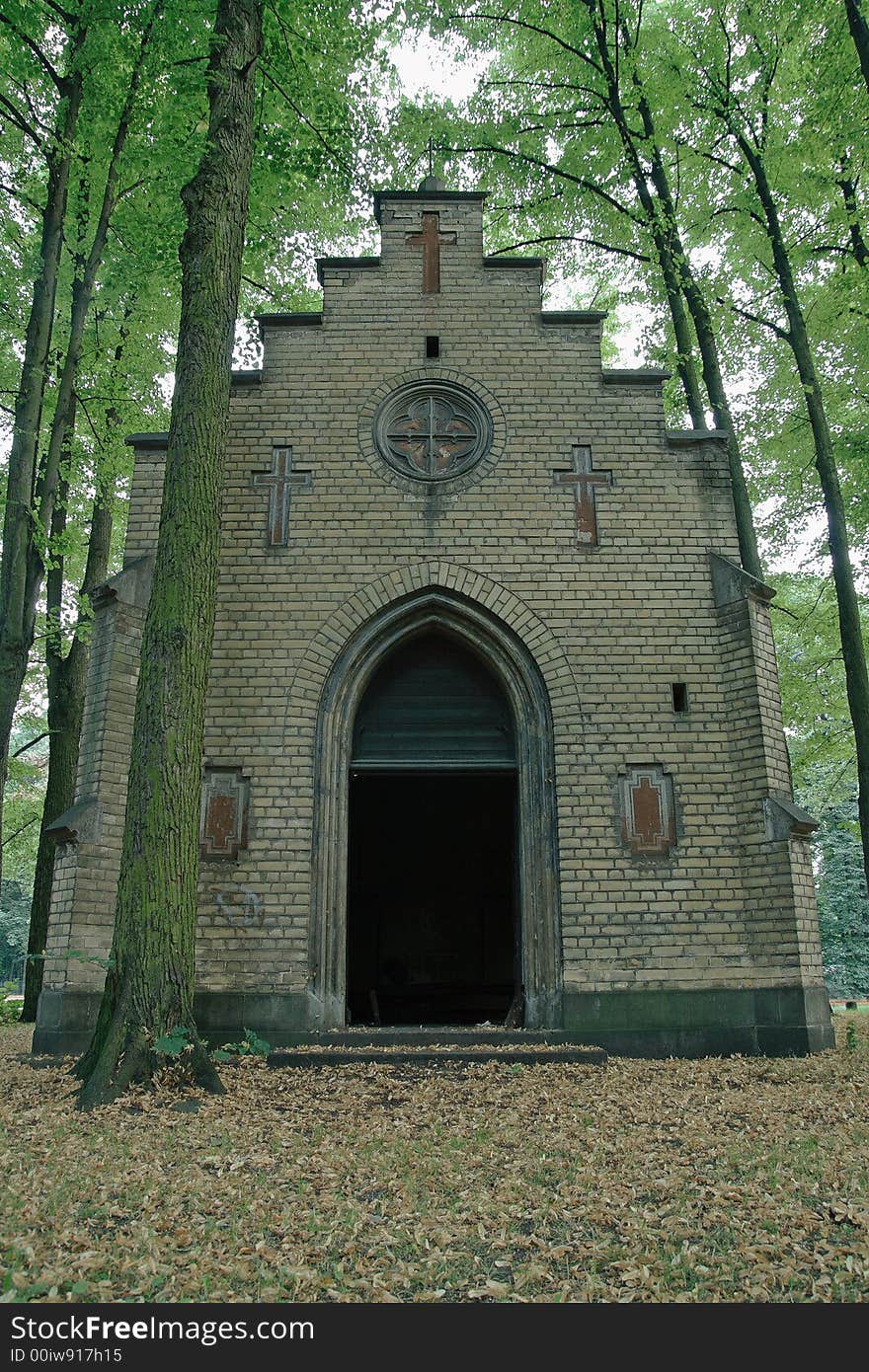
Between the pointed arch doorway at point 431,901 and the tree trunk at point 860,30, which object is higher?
the tree trunk at point 860,30

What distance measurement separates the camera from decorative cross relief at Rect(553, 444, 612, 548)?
29.7ft

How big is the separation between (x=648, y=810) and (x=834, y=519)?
438 cm

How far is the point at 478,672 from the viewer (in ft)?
30.6

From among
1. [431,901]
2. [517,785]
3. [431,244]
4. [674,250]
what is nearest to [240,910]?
[517,785]

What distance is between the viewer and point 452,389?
30.9 feet

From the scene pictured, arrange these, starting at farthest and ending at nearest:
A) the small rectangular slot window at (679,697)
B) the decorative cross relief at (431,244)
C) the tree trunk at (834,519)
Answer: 1. the decorative cross relief at (431,244)
2. the tree trunk at (834,519)
3. the small rectangular slot window at (679,697)

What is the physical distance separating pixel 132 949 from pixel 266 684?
10.4 feet

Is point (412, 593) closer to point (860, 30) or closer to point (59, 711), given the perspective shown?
point (860, 30)

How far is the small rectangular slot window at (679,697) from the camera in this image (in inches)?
341

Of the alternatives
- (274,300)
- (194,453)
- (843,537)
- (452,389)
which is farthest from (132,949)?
(274,300)

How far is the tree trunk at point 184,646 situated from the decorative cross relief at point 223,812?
5.84ft

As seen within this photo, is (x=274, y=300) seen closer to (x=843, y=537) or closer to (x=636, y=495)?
(x=636, y=495)

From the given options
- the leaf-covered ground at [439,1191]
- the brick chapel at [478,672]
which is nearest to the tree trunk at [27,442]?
the brick chapel at [478,672]

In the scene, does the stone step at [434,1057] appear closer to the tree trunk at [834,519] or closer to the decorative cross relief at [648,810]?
the decorative cross relief at [648,810]
